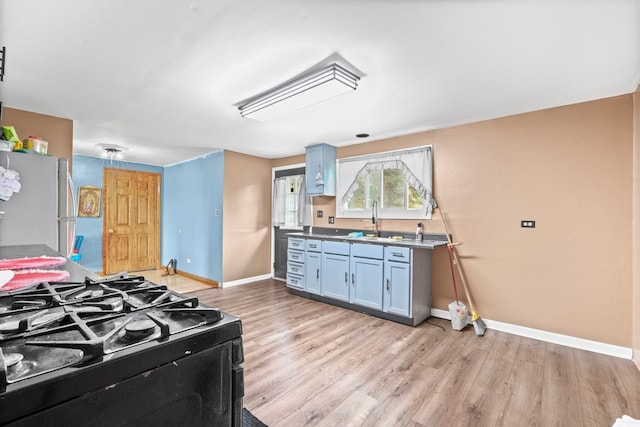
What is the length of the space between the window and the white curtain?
4.10 ft

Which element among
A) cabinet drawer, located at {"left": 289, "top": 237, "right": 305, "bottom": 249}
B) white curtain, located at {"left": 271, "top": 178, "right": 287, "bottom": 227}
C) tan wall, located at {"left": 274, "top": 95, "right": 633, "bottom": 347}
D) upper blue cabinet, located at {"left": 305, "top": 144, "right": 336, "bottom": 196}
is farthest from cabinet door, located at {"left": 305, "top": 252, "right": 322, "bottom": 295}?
tan wall, located at {"left": 274, "top": 95, "right": 633, "bottom": 347}

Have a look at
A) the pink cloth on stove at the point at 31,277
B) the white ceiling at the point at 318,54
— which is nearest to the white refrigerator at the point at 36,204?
the white ceiling at the point at 318,54

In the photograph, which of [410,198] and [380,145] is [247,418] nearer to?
[410,198]

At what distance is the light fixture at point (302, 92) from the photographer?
2266 millimetres

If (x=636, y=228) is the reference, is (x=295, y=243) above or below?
below

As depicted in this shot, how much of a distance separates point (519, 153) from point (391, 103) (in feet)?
4.99

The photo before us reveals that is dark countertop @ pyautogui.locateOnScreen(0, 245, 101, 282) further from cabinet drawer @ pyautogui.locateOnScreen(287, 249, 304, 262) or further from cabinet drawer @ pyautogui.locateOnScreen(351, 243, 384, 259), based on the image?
cabinet drawer @ pyautogui.locateOnScreen(287, 249, 304, 262)

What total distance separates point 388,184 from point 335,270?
1434mm

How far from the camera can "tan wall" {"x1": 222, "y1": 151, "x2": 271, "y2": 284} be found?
5.12 meters

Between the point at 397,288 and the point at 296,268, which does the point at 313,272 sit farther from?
the point at 397,288

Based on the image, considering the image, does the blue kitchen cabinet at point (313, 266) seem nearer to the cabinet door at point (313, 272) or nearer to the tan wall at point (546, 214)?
the cabinet door at point (313, 272)

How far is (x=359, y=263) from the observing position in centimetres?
384

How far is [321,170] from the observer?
4.67 m

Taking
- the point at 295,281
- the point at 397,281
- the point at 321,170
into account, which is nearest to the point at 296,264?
the point at 295,281
